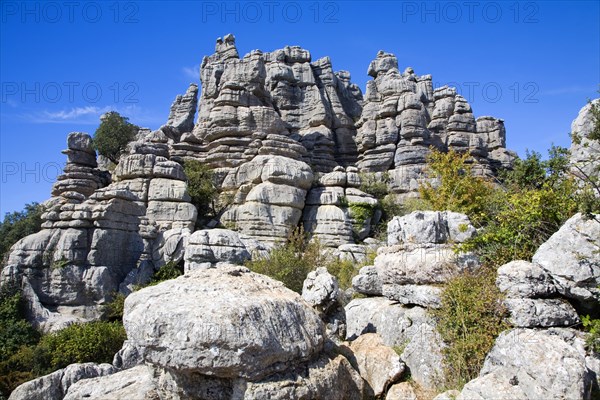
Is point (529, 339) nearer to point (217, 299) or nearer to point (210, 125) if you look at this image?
point (217, 299)

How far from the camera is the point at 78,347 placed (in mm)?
13602

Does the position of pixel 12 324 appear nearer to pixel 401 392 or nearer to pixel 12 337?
pixel 12 337

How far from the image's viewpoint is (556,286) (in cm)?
686

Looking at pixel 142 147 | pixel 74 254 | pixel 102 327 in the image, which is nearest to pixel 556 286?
pixel 102 327

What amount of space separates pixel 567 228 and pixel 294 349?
4.99 metres

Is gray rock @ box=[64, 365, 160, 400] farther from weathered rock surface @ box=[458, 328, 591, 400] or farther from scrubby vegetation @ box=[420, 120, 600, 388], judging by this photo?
scrubby vegetation @ box=[420, 120, 600, 388]

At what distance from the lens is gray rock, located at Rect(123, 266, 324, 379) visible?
17.6ft

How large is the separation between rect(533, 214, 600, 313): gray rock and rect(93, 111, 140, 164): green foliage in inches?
1341

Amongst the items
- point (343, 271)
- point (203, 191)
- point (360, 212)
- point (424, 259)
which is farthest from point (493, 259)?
point (203, 191)

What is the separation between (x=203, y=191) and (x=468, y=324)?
841 inches

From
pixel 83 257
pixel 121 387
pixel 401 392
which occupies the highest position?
pixel 83 257

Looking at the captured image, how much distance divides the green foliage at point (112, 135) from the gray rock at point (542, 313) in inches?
1344

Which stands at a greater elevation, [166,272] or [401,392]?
[166,272]

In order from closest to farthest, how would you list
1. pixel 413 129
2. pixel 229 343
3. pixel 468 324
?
pixel 229 343 → pixel 468 324 → pixel 413 129
